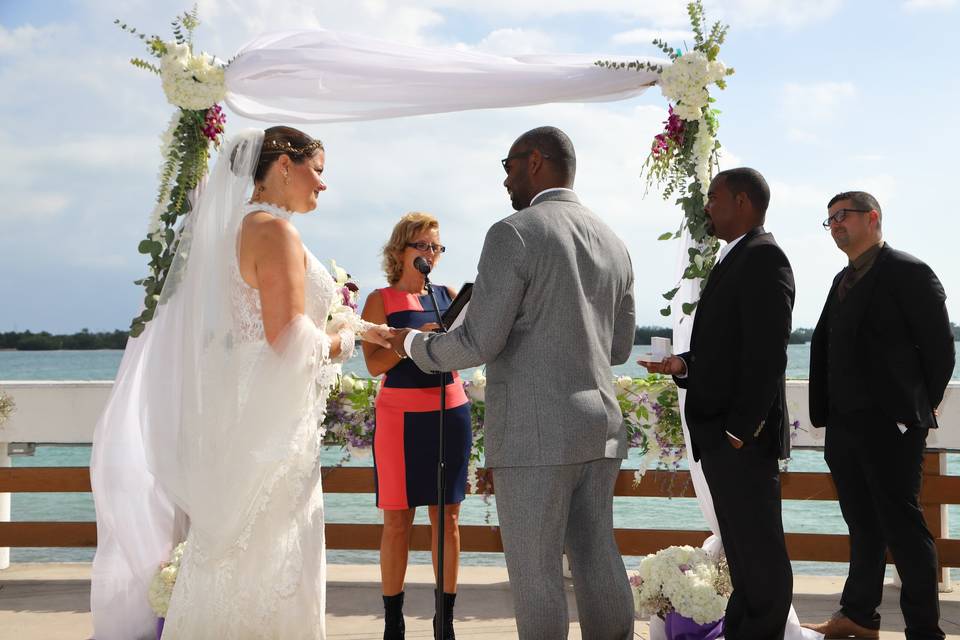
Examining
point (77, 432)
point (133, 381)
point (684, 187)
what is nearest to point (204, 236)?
point (133, 381)

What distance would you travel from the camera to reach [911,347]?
3.96 metres

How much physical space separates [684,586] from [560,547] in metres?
1.20

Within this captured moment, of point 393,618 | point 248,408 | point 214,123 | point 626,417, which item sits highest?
point 214,123

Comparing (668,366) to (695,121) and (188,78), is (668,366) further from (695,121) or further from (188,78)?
(188,78)

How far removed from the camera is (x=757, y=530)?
345 centimetres

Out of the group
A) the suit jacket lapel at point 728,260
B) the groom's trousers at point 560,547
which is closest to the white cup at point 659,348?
the suit jacket lapel at point 728,260

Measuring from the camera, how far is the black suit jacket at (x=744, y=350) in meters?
3.36

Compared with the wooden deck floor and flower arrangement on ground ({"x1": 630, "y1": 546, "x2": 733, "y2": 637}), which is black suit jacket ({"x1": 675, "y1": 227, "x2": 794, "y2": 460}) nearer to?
flower arrangement on ground ({"x1": 630, "y1": 546, "x2": 733, "y2": 637})

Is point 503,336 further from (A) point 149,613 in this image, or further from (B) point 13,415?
(B) point 13,415

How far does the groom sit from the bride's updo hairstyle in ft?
3.29

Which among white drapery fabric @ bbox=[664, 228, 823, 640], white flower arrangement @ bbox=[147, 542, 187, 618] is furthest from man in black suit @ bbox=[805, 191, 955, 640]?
white flower arrangement @ bbox=[147, 542, 187, 618]

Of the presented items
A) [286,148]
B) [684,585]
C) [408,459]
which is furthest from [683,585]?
[286,148]

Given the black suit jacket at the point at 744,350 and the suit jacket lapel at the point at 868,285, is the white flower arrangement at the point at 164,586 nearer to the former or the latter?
the black suit jacket at the point at 744,350

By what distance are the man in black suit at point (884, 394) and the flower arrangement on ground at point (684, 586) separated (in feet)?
2.22
